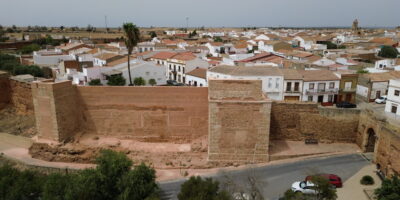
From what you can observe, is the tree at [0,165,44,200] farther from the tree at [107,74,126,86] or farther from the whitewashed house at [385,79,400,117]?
the whitewashed house at [385,79,400,117]

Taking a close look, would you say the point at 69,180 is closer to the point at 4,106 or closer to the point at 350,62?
the point at 4,106

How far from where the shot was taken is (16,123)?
74.4ft

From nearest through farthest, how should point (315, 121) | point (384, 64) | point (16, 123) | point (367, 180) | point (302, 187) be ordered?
1. point (302, 187)
2. point (367, 180)
3. point (315, 121)
4. point (16, 123)
5. point (384, 64)

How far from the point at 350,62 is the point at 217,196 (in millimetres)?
28854

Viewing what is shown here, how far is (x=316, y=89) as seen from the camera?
77.1 ft

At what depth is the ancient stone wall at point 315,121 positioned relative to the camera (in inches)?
696

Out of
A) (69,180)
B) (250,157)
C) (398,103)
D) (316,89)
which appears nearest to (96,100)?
(69,180)

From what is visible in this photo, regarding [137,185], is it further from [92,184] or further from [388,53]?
[388,53]

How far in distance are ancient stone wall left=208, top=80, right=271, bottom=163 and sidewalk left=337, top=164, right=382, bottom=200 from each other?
3813mm

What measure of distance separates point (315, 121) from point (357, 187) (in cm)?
495

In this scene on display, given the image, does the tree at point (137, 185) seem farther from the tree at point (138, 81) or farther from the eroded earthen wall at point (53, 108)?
the tree at point (138, 81)

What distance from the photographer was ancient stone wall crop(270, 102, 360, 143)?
58.0 ft

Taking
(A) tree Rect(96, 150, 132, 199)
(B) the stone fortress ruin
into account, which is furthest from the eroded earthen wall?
(A) tree Rect(96, 150, 132, 199)

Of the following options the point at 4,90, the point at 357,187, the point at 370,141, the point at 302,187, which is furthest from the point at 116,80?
the point at 357,187
